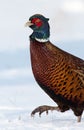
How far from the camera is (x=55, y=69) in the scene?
1216 cm

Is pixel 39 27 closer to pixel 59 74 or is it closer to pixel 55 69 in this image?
pixel 55 69

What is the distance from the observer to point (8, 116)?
13617 mm

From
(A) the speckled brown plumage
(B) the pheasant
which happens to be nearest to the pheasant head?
(B) the pheasant

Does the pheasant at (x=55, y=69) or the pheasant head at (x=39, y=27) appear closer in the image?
the pheasant at (x=55, y=69)

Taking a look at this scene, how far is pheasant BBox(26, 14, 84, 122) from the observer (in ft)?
40.0

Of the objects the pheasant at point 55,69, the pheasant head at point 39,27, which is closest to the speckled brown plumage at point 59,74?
the pheasant at point 55,69

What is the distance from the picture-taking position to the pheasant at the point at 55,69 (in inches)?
480

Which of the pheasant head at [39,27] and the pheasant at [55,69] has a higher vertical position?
the pheasant head at [39,27]

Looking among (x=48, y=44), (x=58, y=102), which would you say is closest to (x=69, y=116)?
(x=58, y=102)

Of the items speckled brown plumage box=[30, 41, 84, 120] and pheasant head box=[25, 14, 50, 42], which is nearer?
speckled brown plumage box=[30, 41, 84, 120]

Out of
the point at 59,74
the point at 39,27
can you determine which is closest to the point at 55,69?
the point at 59,74

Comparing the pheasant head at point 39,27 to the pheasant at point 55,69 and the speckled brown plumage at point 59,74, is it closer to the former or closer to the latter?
the pheasant at point 55,69

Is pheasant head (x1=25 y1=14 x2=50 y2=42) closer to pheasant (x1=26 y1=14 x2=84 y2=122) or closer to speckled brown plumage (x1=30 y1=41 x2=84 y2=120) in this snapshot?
pheasant (x1=26 y1=14 x2=84 y2=122)

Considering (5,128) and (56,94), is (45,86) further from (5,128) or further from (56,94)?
(5,128)
